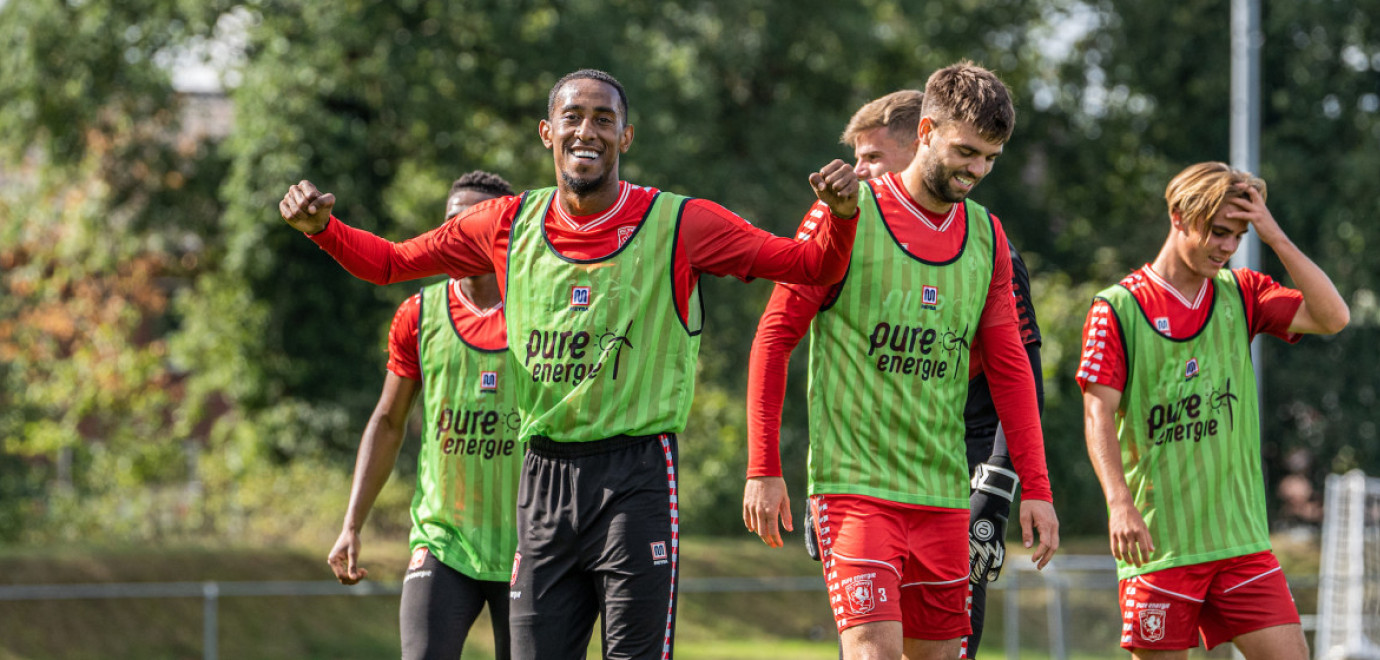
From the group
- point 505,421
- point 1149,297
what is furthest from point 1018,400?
point 505,421

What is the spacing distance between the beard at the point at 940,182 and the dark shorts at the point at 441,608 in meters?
2.42

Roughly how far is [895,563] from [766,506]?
20.3 inches

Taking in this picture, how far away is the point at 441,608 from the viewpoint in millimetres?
5969

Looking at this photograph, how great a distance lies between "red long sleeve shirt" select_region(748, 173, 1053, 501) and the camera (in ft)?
17.0

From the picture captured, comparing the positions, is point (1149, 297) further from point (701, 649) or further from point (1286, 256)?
point (701, 649)

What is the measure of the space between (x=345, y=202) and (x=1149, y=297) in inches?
651

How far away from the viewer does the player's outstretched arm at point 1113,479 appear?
18.7ft

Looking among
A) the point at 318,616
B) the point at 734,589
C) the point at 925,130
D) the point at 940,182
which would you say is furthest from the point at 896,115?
the point at 734,589

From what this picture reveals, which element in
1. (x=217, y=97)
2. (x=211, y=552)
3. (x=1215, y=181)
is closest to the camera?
(x=1215, y=181)

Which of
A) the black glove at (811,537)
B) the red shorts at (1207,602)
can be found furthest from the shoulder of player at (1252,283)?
the black glove at (811,537)

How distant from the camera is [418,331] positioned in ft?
21.0

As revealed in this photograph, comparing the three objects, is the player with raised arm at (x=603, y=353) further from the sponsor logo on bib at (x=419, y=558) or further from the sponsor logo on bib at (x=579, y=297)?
the sponsor logo on bib at (x=419, y=558)

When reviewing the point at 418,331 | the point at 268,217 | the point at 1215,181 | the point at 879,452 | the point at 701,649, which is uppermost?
the point at 268,217

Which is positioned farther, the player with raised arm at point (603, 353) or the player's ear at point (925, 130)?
the player's ear at point (925, 130)
